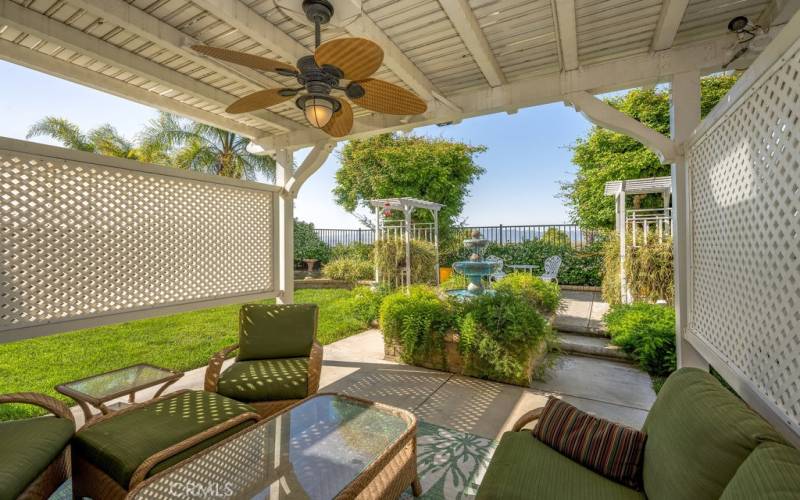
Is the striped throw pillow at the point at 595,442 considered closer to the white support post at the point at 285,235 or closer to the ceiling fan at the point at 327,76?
the ceiling fan at the point at 327,76

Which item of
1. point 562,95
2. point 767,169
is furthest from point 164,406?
point 562,95

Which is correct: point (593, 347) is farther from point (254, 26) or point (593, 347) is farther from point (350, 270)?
point (350, 270)

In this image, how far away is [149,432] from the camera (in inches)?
73.3

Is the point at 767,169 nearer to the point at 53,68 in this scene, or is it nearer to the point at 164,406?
the point at 164,406

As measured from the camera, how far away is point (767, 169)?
1.47m

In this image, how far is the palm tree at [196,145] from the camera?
40.2 feet

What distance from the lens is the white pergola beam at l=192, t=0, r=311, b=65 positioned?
221cm

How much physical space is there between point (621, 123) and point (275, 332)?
139 inches

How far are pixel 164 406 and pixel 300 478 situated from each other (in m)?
1.06

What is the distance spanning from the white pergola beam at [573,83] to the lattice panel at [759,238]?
3.35 ft

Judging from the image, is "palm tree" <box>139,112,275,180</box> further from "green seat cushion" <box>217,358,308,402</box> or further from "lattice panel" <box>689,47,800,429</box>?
"lattice panel" <box>689,47,800,429</box>

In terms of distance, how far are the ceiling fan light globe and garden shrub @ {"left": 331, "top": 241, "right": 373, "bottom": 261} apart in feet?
26.2

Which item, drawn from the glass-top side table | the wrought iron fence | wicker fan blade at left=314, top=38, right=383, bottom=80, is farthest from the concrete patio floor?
the wrought iron fence

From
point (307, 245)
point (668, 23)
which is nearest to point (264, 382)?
point (668, 23)
